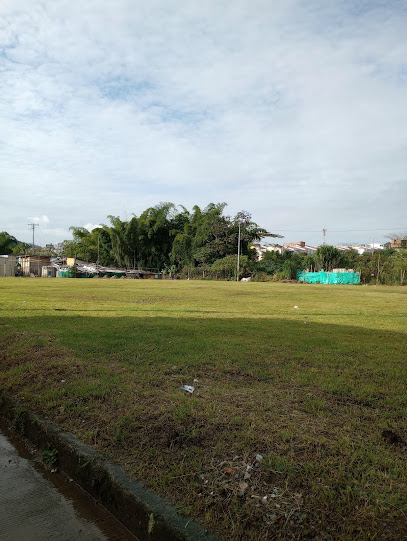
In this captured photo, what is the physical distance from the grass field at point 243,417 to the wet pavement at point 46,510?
282 millimetres

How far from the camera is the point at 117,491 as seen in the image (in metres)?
2.03

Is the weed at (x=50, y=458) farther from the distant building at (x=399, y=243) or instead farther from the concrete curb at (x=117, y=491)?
the distant building at (x=399, y=243)

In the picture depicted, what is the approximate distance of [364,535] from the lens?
1.63 meters

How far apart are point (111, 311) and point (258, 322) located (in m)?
3.77

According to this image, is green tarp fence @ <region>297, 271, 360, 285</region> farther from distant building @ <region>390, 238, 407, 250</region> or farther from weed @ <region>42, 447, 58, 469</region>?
weed @ <region>42, 447, 58, 469</region>

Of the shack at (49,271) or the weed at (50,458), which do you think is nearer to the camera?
the weed at (50,458)

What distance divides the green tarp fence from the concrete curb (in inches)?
1561

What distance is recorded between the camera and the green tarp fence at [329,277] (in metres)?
38.8

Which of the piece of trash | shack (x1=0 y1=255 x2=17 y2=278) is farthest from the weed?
shack (x1=0 y1=255 x2=17 y2=278)

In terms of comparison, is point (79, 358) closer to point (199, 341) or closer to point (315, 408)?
point (199, 341)

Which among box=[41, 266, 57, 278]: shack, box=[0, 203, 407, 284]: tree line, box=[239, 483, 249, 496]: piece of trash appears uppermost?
box=[0, 203, 407, 284]: tree line

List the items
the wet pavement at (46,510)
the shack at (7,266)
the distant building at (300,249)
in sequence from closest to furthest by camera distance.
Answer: the wet pavement at (46,510) → the shack at (7,266) → the distant building at (300,249)

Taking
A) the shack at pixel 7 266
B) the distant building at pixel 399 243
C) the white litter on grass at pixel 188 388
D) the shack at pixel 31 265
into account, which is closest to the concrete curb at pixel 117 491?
the white litter on grass at pixel 188 388

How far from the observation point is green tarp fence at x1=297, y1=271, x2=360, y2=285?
38781 millimetres
